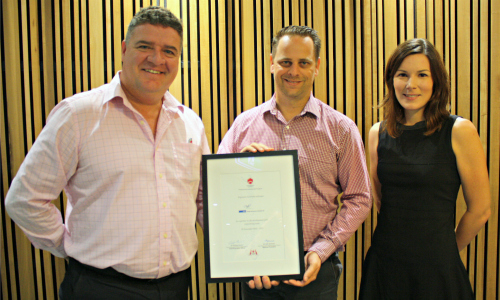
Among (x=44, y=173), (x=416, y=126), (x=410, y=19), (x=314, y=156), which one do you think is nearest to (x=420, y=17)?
(x=410, y=19)

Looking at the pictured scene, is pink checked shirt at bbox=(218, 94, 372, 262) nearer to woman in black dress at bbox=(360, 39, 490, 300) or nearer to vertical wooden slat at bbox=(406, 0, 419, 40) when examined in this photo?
woman in black dress at bbox=(360, 39, 490, 300)

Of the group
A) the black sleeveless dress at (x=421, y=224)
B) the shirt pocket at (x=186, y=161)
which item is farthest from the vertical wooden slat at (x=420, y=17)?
the shirt pocket at (x=186, y=161)

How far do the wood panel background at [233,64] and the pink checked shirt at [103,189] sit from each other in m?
1.15

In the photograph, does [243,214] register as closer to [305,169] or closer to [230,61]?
[305,169]

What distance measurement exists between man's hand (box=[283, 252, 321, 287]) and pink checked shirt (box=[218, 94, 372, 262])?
0.11 metres

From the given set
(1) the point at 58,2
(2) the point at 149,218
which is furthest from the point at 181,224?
(1) the point at 58,2

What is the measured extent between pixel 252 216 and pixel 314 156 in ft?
1.84

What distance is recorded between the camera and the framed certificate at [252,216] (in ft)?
5.63

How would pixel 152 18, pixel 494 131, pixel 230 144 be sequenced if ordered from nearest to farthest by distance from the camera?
pixel 152 18, pixel 230 144, pixel 494 131

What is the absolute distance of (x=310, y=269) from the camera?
1.77 meters

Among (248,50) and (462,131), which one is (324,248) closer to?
(462,131)

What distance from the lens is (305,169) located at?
2018 millimetres

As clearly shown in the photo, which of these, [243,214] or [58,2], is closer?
[243,214]

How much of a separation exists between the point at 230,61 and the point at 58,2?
1477 mm
